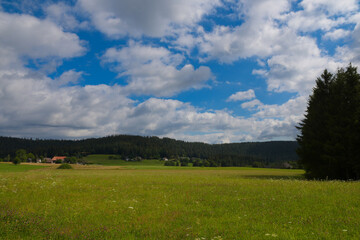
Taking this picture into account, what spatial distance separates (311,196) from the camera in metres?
12.7

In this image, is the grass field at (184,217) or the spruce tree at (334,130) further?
the spruce tree at (334,130)

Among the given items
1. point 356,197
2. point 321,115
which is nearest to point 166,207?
point 356,197

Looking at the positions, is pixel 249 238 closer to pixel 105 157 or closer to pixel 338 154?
pixel 338 154

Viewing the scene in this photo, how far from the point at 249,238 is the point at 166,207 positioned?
5.05 meters

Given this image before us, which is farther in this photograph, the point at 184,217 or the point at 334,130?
the point at 334,130

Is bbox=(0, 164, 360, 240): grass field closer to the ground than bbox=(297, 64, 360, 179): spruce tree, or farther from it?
closer to the ground

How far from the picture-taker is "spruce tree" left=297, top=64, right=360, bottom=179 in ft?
92.4

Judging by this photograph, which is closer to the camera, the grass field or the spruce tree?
the grass field

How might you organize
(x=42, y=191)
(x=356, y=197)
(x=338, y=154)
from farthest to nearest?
(x=338, y=154) < (x=42, y=191) < (x=356, y=197)

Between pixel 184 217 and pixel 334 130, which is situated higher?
pixel 334 130

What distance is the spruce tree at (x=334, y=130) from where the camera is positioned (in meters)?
28.2

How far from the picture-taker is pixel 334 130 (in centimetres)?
2912

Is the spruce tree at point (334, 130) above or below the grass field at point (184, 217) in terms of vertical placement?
above

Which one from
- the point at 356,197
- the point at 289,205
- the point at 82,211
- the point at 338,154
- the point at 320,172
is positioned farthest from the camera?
the point at 320,172
